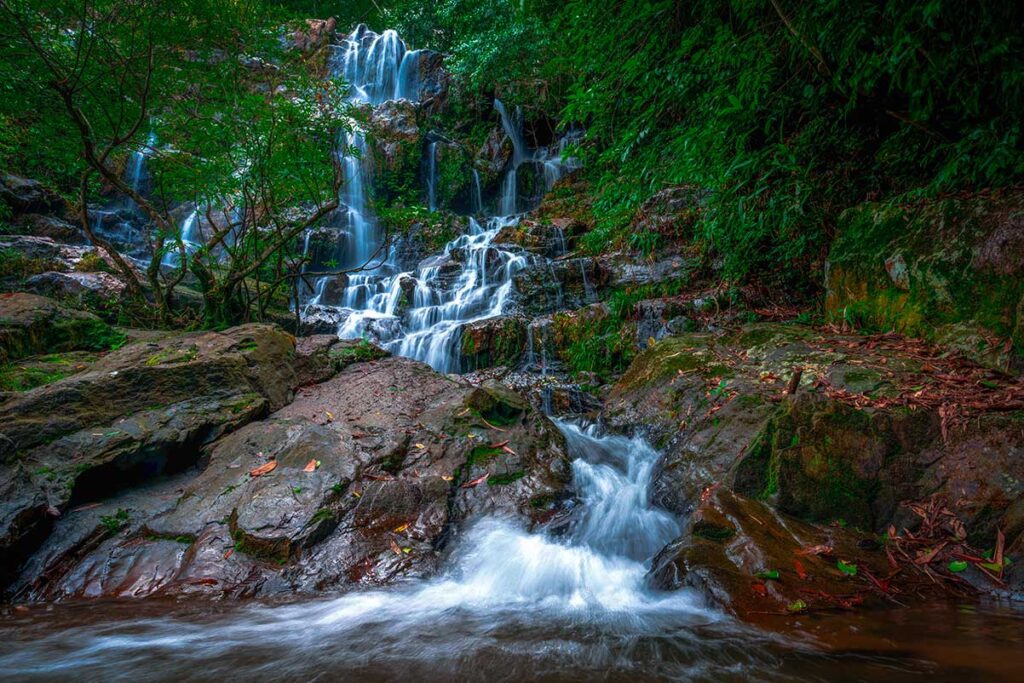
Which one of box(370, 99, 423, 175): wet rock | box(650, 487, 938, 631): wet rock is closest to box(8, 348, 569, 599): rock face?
box(650, 487, 938, 631): wet rock

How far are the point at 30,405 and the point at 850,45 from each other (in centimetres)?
667

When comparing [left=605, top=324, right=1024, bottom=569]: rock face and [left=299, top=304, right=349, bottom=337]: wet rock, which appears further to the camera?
[left=299, top=304, right=349, bottom=337]: wet rock

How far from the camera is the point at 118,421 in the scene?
3.90 meters

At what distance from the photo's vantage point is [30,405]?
12.1 feet

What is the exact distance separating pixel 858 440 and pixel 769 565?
1121 mm

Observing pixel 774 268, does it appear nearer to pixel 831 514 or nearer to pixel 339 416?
pixel 831 514

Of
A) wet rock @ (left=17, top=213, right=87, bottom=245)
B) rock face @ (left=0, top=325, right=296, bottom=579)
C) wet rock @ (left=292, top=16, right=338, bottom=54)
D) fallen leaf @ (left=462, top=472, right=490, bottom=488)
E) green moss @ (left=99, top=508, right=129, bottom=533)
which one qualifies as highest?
wet rock @ (left=292, top=16, right=338, bottom=54)

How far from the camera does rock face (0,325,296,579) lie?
3146 millimetres

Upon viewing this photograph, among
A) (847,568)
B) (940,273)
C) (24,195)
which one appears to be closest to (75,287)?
(24,195)

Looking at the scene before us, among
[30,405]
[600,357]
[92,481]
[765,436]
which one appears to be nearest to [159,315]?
[30,405]

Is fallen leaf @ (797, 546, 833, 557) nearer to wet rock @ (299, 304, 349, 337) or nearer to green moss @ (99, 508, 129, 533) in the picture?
green moss @ (99, 508, 129, 533)

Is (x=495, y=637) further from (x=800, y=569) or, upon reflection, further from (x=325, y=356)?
(x=325, y=356)

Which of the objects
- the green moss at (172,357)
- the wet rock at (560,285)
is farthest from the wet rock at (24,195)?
the wet rock at (560,285)

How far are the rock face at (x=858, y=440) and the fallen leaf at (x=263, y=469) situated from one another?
3.10 m
